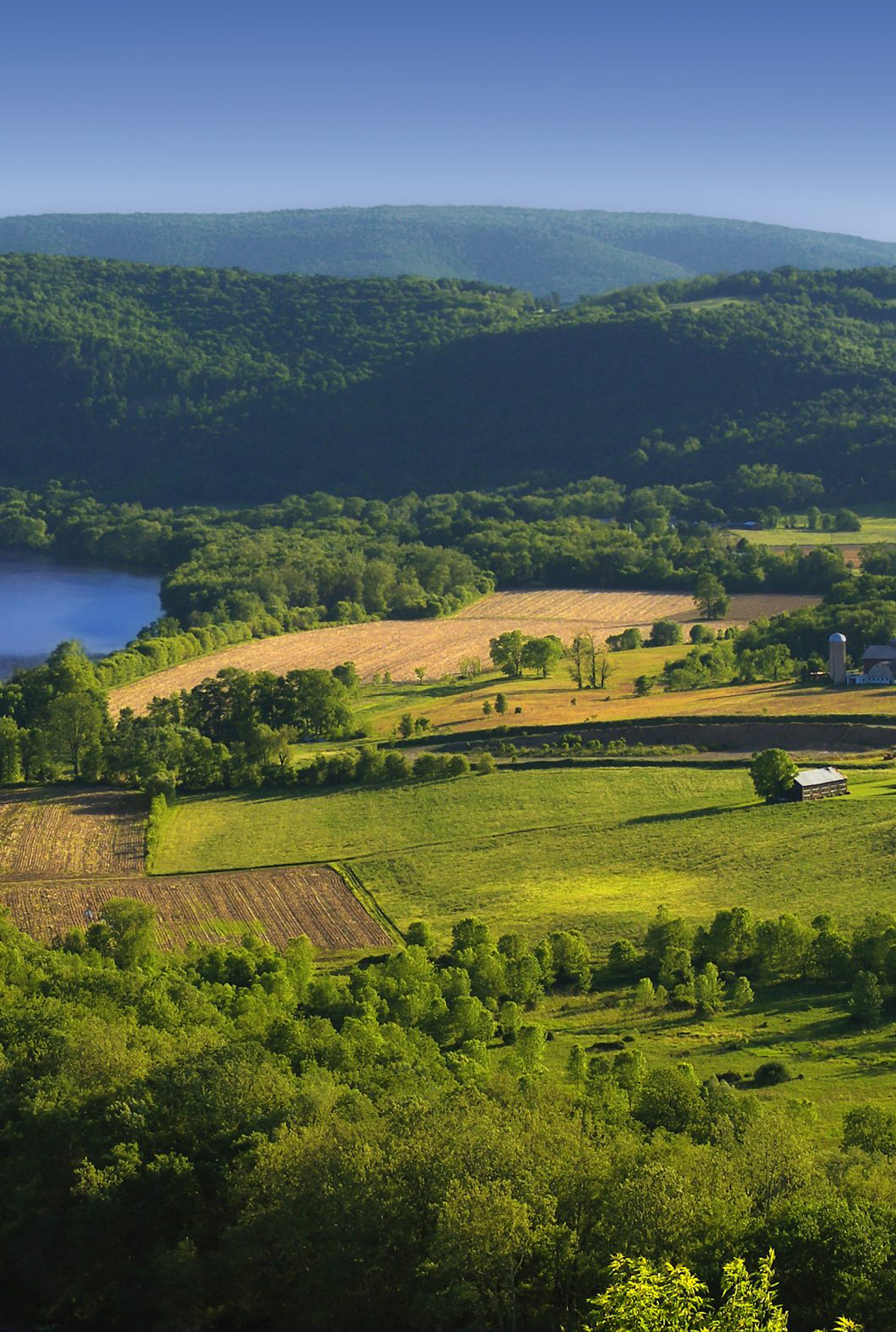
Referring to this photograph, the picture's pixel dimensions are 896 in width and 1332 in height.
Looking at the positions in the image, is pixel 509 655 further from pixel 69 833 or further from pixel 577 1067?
pixel 577 1067

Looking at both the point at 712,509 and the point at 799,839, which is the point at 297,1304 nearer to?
the point at 799,839

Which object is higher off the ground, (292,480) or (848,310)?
(848,310)

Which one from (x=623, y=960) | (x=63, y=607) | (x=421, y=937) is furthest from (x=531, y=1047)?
(x=63, y=607)

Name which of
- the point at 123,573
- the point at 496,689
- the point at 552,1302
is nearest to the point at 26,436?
the point at 123,573

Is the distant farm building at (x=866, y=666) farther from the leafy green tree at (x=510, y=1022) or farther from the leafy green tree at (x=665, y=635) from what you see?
the leafy green tree at (x=510, y=1022)

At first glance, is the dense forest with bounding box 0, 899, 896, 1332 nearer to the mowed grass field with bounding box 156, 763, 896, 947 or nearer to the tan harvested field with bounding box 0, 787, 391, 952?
the tan harvested field with bounding box 0, 787, 391, 952

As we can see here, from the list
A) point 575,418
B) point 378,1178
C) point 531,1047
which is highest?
point 575,418

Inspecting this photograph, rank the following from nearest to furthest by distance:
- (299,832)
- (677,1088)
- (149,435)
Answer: (677,1088)
(299,832)
(149,435)
